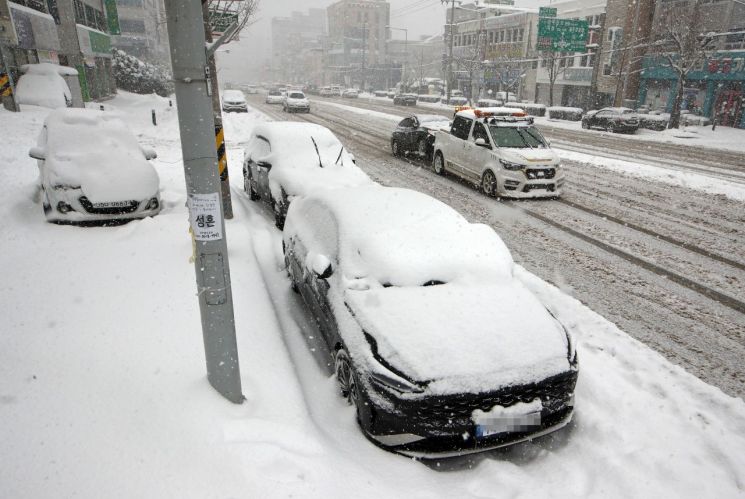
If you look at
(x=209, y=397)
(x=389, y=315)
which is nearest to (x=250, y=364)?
(x=209, y=397)

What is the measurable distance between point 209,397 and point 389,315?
4.94 feet

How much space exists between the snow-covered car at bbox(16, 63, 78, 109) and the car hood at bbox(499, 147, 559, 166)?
56.8 ft

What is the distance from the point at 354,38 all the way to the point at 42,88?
111 meters

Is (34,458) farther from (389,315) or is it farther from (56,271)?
(56,271)

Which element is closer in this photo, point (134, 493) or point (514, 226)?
point (134, 493)

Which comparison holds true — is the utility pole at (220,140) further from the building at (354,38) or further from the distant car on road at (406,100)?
the building at (354,38)

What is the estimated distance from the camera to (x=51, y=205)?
7.34 metres

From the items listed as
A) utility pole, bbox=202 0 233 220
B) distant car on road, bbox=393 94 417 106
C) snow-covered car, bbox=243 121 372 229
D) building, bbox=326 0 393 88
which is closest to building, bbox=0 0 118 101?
snow-covered car, bbox=243 121 372 229

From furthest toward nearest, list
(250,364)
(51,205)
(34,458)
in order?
(51,205)
(250,364)
(34,458)

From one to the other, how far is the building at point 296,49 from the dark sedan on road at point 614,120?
338ft

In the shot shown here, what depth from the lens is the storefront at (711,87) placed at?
101 feet

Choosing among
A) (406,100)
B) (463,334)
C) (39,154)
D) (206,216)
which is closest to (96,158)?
(39,154)

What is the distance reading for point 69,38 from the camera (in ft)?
86.5

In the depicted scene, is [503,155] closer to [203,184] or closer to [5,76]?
[203,184]
